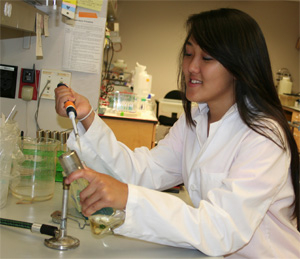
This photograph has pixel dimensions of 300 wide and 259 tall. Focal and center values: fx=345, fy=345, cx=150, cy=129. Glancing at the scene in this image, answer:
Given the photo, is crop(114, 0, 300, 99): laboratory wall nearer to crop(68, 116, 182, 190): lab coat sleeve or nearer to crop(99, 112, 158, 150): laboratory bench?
crop(99, 112, 158, 150): laboratory bench

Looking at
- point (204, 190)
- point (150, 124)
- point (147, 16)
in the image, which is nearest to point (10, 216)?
point (204, 190)

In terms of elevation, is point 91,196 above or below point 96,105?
below

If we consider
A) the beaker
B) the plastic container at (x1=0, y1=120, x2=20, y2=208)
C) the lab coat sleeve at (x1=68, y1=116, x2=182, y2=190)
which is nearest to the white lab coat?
the lab coat sleeve at (x1=68, y1=116, x2=182, y2=190)

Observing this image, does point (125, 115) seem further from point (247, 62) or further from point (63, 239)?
point (63, 239)

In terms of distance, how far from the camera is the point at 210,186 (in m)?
1.11

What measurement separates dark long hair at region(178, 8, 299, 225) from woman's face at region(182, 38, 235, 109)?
3cm

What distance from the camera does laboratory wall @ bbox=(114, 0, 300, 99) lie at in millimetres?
6398

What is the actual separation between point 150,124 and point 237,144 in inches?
62.6

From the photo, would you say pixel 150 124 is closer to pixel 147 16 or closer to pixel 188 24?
pixel 188 24

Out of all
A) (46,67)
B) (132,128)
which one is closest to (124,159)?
(46,67)

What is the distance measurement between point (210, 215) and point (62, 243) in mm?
375

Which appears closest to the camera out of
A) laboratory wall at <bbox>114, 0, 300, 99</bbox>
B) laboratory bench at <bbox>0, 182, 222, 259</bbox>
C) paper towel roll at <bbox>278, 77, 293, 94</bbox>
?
laboratory bench at <bbox>0, 182, 222, 259</bbox>

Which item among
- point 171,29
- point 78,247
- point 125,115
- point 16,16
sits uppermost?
point 171,29

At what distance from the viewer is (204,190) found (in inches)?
44.6
